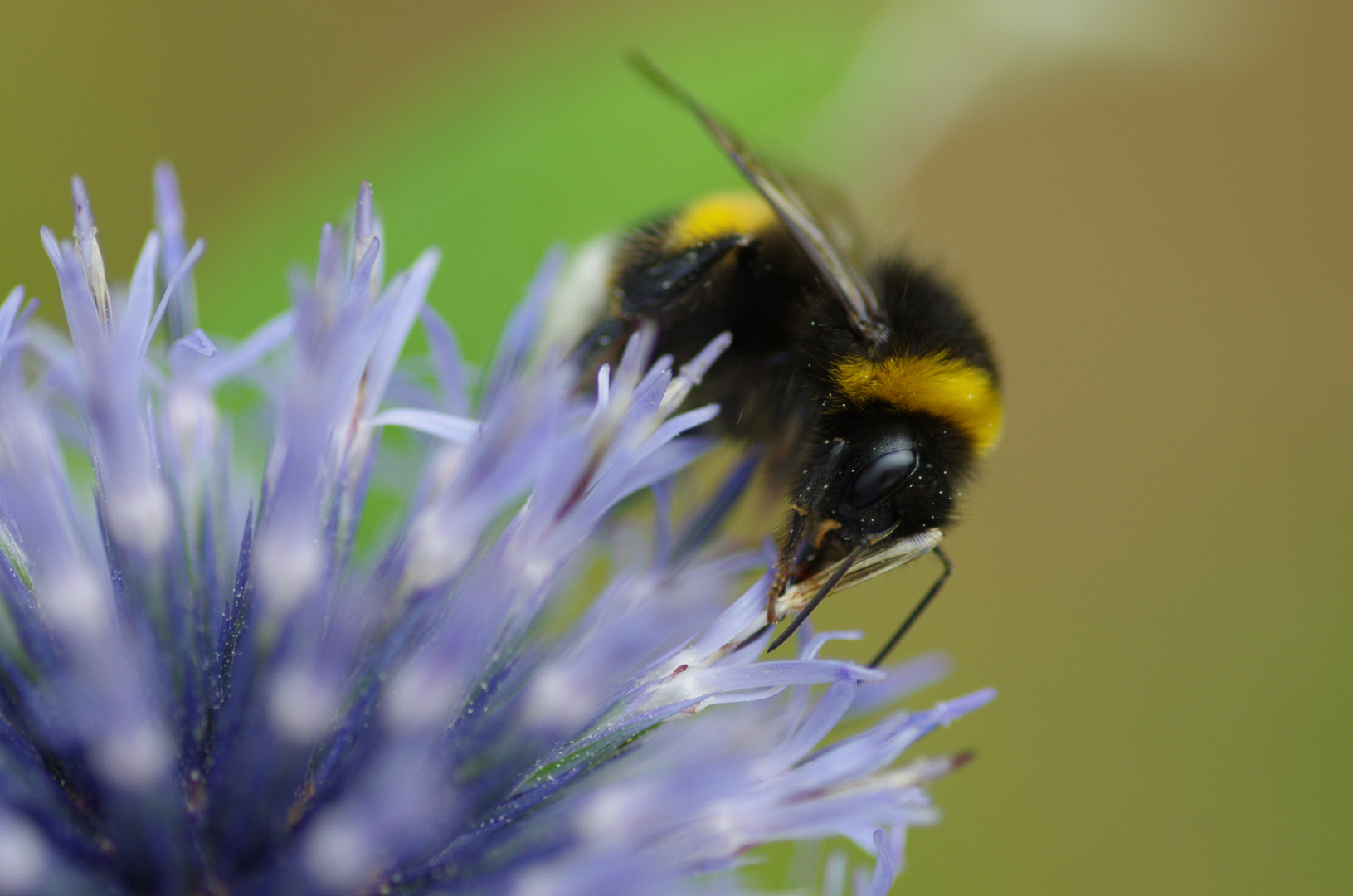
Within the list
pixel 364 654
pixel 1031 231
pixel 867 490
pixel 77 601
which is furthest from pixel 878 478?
pixel 1031 231

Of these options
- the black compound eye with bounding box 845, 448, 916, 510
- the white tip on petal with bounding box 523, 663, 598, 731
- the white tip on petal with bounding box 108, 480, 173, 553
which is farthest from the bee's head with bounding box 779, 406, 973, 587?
the white tip on petal with bounding box 108, 480, 173, 553

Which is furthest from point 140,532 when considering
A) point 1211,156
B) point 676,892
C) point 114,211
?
point 1211,156

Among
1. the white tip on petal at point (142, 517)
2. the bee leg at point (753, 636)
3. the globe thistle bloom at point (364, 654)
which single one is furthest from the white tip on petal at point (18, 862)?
the bee leg at point (753, 636)

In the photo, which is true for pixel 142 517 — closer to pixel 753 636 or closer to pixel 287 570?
pixel 287 570

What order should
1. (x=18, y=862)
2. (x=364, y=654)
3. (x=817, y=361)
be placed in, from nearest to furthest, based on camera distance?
(x=18, y=862), (x=364, y=654), (x=817, y=361)

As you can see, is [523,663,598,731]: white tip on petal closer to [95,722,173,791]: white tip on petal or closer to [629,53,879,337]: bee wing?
[95,722,173,791]: white tip on petal

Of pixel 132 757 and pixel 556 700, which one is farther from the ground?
pixel 132 757
